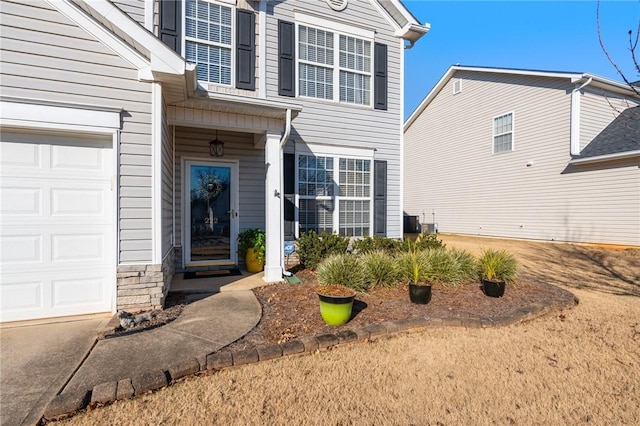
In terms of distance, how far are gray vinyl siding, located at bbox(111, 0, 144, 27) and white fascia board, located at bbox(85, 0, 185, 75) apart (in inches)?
92.5

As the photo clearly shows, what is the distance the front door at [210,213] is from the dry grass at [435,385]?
4.31 meters

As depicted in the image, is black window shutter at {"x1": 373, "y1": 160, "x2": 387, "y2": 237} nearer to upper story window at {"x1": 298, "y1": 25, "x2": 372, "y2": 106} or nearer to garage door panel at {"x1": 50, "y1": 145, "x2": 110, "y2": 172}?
upper story window at {"x1": 298, "y1": 25, "x2": 372, "y2": 106}

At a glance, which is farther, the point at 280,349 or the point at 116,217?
the point at 116,217

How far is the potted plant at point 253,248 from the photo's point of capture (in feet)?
21.2

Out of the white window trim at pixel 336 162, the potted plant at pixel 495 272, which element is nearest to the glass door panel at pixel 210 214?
the white window trim at pixel 336 162

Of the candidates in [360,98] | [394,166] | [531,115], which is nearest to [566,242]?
[531,115]

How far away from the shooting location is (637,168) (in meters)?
9.25

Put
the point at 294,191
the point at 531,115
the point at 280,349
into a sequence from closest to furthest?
the point at 280,349 < the point at 294,191 < the point at 531,115

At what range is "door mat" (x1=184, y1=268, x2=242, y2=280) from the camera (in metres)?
6.03

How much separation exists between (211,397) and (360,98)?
23.4 ft

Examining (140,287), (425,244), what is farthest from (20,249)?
(425,244)

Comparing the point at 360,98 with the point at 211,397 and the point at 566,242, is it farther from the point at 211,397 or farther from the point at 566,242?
the point at 566,242

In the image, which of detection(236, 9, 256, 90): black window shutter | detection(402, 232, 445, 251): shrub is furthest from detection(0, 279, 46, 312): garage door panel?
detection(402, 232, 445, 251): shrub

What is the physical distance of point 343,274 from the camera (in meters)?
4.77
